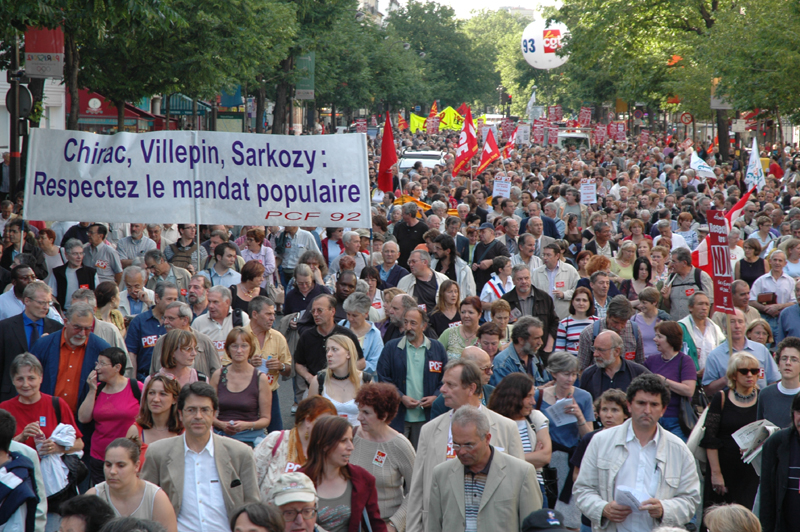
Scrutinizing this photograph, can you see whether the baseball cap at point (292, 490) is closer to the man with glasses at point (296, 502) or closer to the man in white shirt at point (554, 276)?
the man with glasses at point (296, 502)

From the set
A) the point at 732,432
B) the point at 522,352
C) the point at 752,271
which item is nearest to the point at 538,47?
the point at 752,271

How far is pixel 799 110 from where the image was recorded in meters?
24.4

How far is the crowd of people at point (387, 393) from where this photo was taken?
Result: 16.0 ft

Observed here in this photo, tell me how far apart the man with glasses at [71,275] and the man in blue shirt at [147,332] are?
8.64ft

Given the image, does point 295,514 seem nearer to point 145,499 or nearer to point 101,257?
point 145,499

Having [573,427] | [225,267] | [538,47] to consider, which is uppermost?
[538,47]

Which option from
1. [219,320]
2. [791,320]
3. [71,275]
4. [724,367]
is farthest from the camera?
[71,275]

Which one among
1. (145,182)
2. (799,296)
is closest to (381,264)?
(145,182)

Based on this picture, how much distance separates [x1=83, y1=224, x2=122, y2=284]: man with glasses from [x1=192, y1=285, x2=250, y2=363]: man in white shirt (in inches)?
126

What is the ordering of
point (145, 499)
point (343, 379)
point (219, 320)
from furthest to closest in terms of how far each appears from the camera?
point (219, 320) → point (343, 379) → point (145, 499)

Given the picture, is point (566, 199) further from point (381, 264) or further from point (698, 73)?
point (698, 73)

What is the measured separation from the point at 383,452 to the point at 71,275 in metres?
5.85

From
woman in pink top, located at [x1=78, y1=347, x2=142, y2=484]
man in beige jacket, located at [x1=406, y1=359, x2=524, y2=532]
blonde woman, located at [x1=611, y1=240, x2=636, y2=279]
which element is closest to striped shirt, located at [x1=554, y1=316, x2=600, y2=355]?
blonde woman, located at [x1=611, y1=240, x2=636, y2=279]

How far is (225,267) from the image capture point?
10.3 metres
